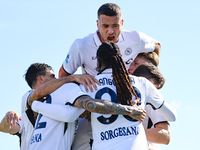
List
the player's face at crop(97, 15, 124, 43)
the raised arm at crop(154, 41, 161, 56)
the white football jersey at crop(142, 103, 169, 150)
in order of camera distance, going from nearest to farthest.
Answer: the white football jersey at crop(142, 103, 169, 150), the player's face at crop(97, 15, 124, 43), the raised arm at crop(154, 41, 161, 56)

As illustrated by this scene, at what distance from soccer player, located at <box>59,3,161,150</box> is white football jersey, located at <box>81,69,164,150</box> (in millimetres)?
2119

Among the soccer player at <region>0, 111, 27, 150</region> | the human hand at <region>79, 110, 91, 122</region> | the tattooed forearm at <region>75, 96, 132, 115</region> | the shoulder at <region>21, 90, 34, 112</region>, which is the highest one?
the tattooed forearm at <region>75, 96, 132, 115</region>

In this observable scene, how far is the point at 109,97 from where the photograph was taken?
650 cm

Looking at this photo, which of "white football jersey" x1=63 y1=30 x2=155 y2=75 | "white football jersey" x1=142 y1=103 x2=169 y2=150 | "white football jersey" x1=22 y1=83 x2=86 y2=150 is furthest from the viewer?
"white football jersey" x1=63 y1=30 x2=155 y2=75

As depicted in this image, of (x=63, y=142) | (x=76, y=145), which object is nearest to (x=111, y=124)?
(x=63, y=142)

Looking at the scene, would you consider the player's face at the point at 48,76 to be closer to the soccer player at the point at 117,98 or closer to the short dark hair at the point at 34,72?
the short dark hair at the point at 34,72

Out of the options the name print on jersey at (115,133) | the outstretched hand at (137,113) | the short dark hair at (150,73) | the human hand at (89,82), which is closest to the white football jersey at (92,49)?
the short dark hair at (150,73)

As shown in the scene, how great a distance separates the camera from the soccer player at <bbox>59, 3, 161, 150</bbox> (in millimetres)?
8555

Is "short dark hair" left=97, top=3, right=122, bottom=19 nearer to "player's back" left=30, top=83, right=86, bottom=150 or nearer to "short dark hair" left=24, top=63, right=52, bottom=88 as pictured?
"short dark hair" left=24, top=63, right=52, bottom=88

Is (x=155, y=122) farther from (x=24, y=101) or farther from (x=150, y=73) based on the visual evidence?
(x=24, y=101)

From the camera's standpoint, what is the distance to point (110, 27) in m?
8.53

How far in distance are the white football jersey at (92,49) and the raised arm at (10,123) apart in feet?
5.54

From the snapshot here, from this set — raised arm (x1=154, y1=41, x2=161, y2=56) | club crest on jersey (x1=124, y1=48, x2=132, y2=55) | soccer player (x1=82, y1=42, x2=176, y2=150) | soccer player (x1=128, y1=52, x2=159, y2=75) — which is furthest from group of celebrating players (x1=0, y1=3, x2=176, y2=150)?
raised arm (x1=154, y1=41, x2=161, y2=56)

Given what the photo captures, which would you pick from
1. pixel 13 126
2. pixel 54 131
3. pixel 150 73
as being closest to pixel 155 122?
pixel 150 73
